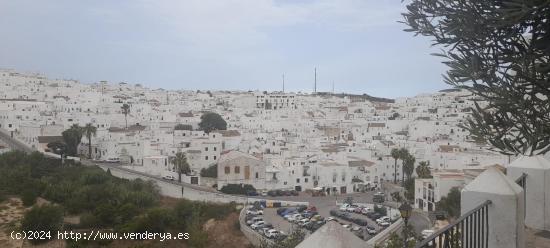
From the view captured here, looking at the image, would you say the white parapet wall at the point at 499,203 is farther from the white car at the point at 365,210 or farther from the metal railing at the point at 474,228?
the white car at the point at 365,210

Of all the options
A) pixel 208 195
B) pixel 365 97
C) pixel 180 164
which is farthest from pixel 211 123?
pixel 365 97

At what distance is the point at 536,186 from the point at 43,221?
23.9 m

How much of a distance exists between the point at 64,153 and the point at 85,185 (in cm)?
1312

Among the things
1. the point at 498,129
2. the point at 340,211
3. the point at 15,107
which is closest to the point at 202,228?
the point at 340,211

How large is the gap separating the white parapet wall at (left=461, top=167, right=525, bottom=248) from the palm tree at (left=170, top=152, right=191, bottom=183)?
3683cm

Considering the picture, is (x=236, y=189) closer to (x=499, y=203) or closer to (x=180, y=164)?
(x=180, y=164)

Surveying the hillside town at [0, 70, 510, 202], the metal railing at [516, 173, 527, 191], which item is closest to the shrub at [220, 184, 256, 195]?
the hillside town at [0, 70, 510, 202]

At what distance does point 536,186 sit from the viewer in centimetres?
686

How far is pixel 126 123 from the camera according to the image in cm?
6506

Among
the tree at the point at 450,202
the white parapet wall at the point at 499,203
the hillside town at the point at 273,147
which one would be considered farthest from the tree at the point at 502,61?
the tree at the point at 450,202

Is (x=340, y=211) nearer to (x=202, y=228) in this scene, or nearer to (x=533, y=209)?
(x=202, y=228)

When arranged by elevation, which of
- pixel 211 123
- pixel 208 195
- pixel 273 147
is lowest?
pixel 208 195

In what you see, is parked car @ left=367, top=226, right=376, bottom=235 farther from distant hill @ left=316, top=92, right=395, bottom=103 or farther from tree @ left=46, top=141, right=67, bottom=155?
distant hill @ left=316, top=92, right=395, bottom=103

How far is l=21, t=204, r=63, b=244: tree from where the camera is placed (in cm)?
2398
